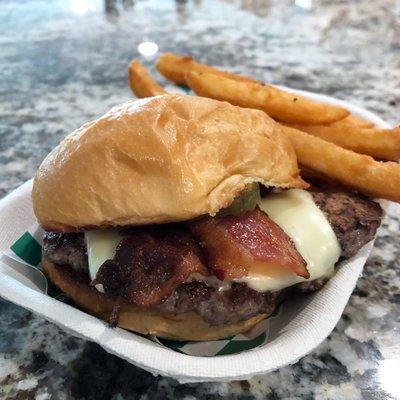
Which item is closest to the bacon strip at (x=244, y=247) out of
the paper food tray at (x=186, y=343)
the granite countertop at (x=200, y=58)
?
the paper food tray at (x=186, y=343)

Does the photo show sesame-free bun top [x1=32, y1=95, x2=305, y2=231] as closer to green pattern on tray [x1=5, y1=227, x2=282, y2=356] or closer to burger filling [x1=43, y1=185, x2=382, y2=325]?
burger filling [x1=43, y1=185, x2=382, y2=325]

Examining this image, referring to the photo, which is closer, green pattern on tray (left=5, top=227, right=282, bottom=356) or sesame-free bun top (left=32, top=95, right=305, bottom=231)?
sesame-free bun top (left=32, top=95, right=305, bottom=231)

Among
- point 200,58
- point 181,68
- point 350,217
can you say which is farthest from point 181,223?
point 200,58

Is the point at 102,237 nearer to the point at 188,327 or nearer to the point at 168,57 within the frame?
the point at 188,327

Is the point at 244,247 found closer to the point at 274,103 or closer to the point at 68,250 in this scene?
the point at 68,250

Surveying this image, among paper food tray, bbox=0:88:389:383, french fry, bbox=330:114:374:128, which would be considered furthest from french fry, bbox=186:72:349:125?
paper food tray, bbox=0:88:389:383

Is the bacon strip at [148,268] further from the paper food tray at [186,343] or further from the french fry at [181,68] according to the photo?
the french fry at [181,68]
